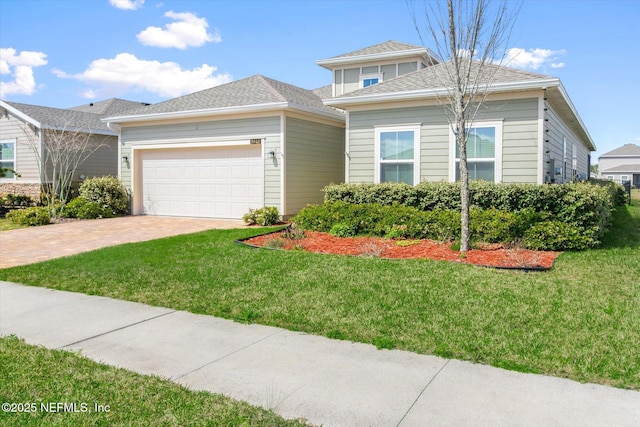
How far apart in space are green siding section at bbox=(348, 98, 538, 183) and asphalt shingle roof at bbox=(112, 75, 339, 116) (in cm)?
219

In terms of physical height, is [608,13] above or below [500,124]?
above

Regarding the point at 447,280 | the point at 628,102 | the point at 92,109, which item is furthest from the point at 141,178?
the point at 628,102

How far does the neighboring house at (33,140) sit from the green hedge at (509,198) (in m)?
12.4

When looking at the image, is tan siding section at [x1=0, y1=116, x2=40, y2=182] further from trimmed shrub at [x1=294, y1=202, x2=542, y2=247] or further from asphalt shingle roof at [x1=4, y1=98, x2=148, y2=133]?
trimmed shrub at [x1=294, y1=202, x2=542, y2=247]

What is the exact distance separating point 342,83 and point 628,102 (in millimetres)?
13684

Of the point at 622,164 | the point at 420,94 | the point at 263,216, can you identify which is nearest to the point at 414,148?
the point at 420,94

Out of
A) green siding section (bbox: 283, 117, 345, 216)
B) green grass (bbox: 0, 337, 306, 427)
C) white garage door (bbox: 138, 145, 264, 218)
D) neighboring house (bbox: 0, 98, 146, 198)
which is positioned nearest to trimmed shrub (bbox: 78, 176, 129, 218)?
white garage door (bbox: 138, 145, 264, 218)

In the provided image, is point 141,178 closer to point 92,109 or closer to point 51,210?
point 51,210

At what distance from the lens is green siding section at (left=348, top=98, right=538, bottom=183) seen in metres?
11.2

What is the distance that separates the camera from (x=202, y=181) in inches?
611

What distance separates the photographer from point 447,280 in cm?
656

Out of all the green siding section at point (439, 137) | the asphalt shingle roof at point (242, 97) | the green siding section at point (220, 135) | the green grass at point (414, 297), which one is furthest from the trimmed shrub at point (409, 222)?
the asphalt shingle roof at point (242, 97)

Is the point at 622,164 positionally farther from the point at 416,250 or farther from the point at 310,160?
the point at 416,250

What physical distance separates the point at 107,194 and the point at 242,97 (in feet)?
18.6
